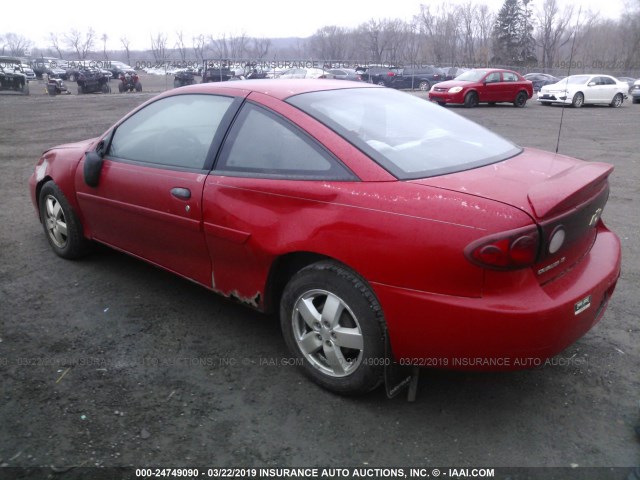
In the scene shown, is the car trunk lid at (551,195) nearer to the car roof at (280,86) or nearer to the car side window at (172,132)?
the car roof at (280,86)

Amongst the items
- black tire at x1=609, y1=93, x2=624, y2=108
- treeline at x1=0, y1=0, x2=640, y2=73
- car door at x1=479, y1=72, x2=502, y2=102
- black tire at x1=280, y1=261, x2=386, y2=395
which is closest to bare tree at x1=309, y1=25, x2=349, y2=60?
treeline at x1=0, y1=0, x2=640, y2=73

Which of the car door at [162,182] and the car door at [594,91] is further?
the car door at [594,91]

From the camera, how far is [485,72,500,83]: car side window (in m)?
21.9

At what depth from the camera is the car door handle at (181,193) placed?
326 centimetres

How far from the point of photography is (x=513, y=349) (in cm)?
231

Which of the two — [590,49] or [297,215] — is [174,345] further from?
[590,49]

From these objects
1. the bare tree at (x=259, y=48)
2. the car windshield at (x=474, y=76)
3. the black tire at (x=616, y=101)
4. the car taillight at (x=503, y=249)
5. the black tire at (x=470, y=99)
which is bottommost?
the black tire at (x=616, y=101)

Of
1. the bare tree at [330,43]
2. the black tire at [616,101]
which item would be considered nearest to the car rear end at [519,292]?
the black tire at [616,101]

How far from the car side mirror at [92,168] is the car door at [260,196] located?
1207 mm

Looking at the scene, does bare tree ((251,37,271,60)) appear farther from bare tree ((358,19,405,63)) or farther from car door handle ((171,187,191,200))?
car door handle ((171,187,191,200))

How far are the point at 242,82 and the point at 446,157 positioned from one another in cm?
147

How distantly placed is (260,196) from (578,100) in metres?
24.2

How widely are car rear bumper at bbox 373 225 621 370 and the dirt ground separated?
0.40m

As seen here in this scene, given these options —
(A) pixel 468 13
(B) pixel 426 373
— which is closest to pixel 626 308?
(B) pixel 426 373
